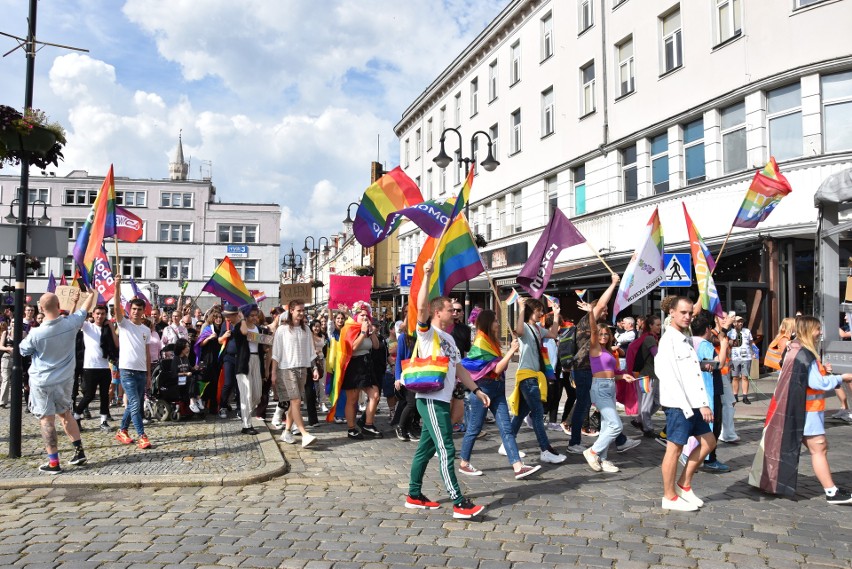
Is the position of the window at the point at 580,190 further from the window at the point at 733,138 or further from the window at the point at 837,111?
the window at the point at 837,111

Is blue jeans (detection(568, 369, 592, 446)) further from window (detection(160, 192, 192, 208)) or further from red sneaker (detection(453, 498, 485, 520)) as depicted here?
window (detection(160, 192, 192, 208))

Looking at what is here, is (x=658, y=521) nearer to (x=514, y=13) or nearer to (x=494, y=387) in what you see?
(x=494, y=387)

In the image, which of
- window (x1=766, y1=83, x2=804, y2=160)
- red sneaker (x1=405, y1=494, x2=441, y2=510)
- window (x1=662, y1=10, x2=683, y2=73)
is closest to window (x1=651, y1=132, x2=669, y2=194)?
window (x1=662, y1=10, x2=683, y2=73)

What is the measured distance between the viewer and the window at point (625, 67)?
2131cm

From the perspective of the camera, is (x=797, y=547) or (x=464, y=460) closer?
(x=797, y=547)

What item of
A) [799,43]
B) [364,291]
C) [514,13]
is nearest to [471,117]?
[514,13]

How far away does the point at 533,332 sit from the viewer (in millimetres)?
7363

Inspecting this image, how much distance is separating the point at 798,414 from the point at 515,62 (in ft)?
82.2

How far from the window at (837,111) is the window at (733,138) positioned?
1.99 m

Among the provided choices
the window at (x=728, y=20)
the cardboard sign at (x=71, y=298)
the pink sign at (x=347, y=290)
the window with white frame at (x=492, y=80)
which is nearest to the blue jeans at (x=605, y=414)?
the pink sign at (x=347, y=290)

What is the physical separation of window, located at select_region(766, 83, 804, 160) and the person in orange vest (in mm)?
11504

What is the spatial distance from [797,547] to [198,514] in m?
4.51

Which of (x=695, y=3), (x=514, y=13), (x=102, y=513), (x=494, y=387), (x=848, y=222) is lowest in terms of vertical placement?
(x=102, y=513)

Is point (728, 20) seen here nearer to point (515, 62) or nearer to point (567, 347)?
point (515, 62)
